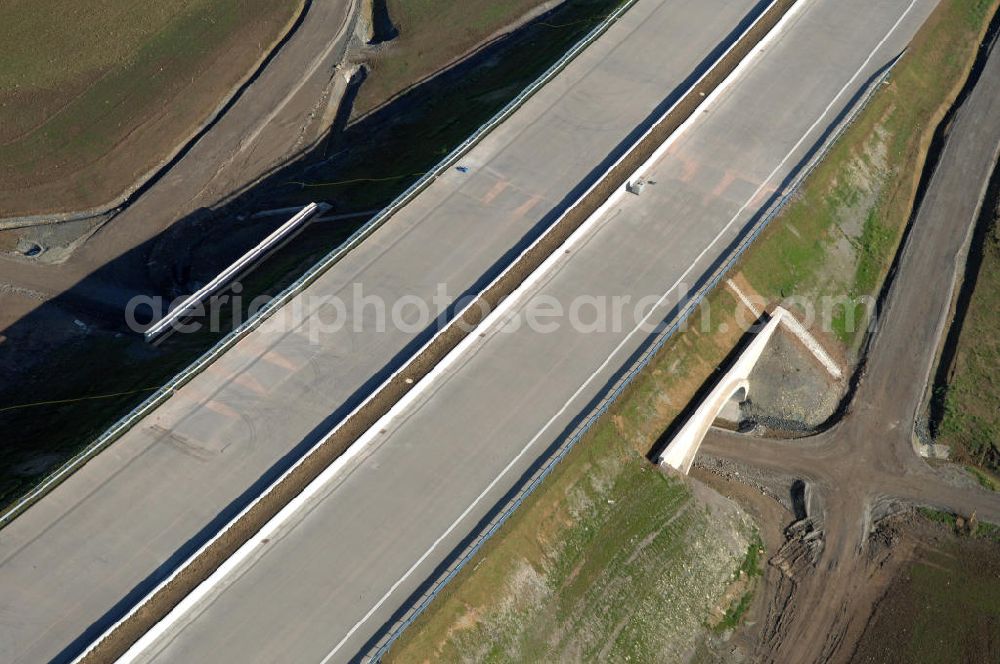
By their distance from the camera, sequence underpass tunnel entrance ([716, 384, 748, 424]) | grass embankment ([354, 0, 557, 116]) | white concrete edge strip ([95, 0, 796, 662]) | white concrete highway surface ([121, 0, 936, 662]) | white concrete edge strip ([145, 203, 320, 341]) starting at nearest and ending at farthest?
white concrete edge strip ([95, 0, 796, 662]), white concrete highway surface ([121, 0, 936, 662]), white concrete edge strip ([145, 203, 320, 341]), underpass tunnel entrance ([716, 384, 748, 424]), grass embankment ([354, 0, 557, 116])

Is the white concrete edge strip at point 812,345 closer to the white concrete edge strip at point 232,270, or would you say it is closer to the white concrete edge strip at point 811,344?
the white concrete edge strip at point 811,344

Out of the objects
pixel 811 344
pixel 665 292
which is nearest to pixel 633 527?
pixel 665 292

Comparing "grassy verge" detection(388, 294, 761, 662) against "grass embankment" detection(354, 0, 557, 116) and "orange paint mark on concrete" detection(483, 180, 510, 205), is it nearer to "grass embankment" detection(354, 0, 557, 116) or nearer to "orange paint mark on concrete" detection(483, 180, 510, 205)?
"orange paint mark on concrete" detection(483, 180, 510, 205)

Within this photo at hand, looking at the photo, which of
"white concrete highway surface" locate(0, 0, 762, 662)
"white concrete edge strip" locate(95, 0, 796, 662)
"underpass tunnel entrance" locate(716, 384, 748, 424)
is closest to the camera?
"white concrete edge strip" locate(95, 0, 796, 662)

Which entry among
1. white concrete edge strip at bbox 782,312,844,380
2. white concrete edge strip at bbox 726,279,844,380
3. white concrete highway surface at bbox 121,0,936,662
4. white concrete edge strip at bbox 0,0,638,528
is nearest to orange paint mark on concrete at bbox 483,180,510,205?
white concrete edge strip at bbox 0,0,638,528

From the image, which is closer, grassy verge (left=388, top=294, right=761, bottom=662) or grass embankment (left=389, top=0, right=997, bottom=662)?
grassy verge (left=388, top=294, right=761, bottom=662)

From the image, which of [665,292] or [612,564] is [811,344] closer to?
A: [665,292]
